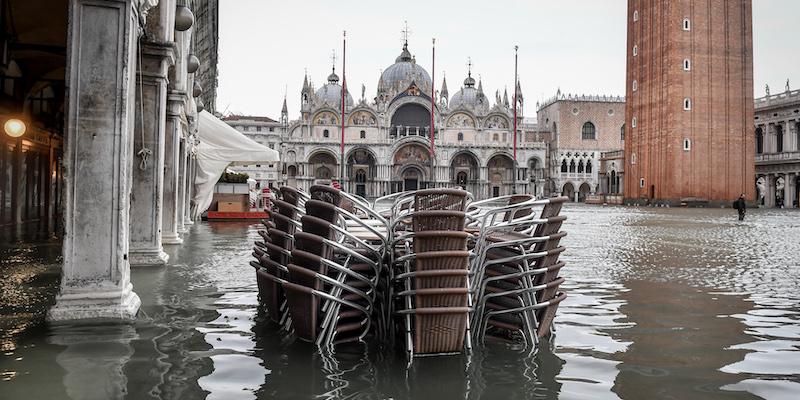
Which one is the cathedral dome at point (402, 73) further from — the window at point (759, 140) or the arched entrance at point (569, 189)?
the window at point (759, 140)

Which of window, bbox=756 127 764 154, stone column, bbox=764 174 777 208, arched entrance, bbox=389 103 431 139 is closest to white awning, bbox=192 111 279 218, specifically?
arched entrance, bbox=389 103 431 139

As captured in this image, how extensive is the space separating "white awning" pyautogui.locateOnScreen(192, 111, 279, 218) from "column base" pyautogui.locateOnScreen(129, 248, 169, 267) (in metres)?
8.14

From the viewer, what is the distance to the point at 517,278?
4.19m

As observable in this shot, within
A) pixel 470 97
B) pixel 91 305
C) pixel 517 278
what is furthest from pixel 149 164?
pixel 470 97

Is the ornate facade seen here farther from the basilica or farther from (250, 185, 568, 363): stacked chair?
(250, 185, 568, 363): stacked chair

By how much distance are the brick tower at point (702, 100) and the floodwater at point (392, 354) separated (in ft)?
137

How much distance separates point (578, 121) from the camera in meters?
71.2

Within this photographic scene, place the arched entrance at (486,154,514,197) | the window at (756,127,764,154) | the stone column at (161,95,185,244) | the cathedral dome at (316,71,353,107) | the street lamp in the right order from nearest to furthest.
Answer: the stone column at (161,95,185,244), the street lamp, the window at (756,127,764,154), the arched entrance at (486,154,514,197), the cathedral dome at (316,71,353,107)

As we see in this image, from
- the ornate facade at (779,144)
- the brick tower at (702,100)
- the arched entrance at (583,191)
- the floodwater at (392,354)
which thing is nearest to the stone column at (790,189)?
the ornate facade at (779,144)

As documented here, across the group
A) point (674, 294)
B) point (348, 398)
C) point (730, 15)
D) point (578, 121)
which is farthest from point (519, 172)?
point (348, 398)

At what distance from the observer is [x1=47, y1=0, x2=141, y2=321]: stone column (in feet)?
14.7

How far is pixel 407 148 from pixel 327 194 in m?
57.4

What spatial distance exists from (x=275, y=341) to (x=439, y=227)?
142cm

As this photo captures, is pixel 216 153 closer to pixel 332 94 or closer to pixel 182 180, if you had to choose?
pixel 182 180
